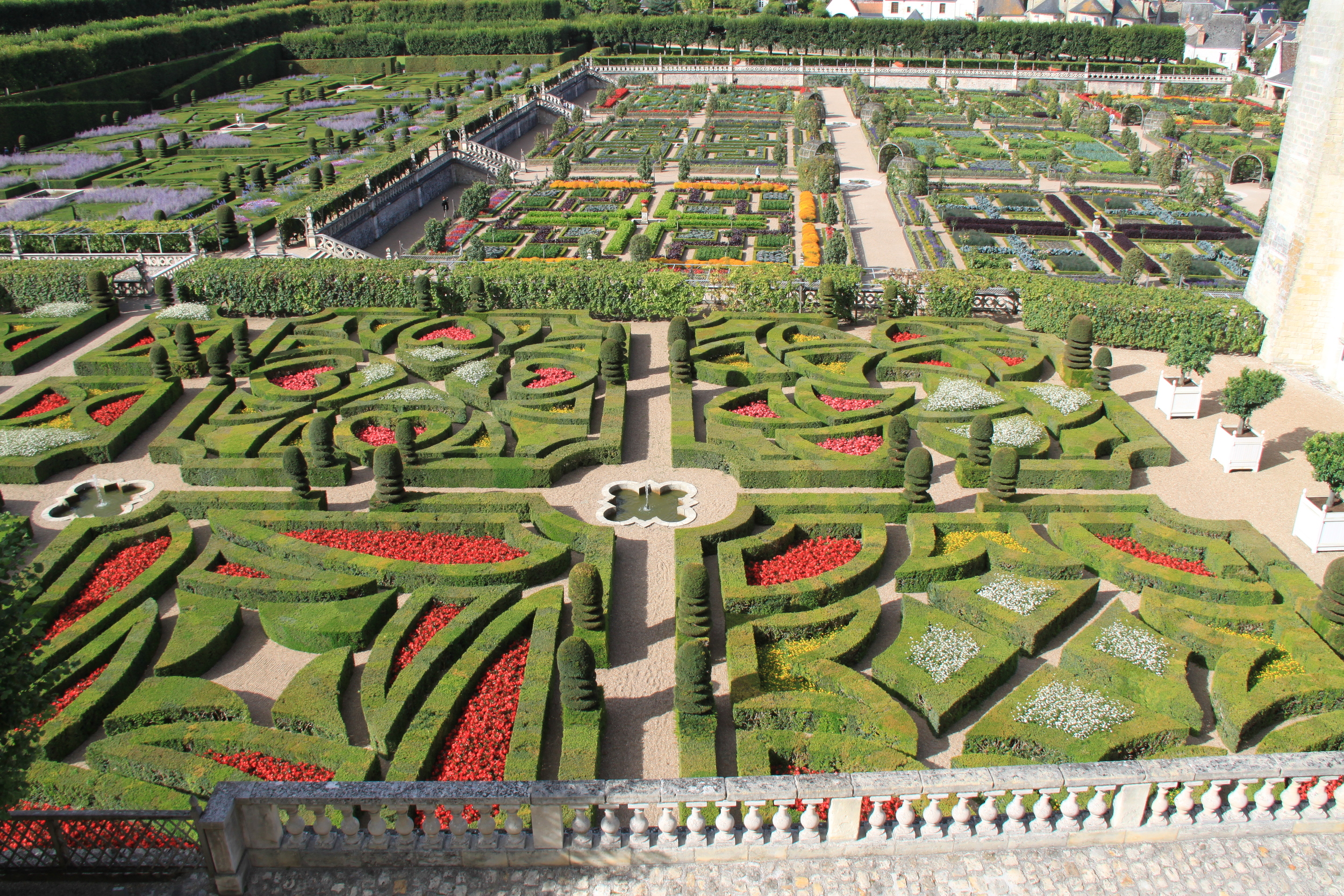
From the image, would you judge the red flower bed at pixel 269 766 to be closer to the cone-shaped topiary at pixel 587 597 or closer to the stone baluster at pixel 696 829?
the cone-shaped topiary at pixel 587 597

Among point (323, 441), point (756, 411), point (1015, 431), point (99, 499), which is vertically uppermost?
point (323, 441)

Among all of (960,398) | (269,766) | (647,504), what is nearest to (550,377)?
(647,504)

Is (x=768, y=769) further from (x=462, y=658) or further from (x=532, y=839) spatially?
(x=462, y=658)

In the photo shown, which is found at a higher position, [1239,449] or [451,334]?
[451,334]

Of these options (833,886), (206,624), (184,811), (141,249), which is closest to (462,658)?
(206,624)

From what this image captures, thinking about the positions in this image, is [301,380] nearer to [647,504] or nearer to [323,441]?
[323,441]

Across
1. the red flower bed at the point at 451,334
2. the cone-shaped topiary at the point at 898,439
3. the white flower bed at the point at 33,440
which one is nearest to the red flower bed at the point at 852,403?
the cone-shaped topiary at the point at 898,439
